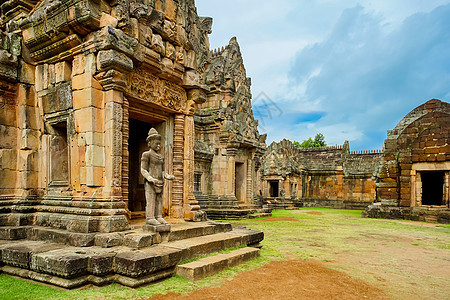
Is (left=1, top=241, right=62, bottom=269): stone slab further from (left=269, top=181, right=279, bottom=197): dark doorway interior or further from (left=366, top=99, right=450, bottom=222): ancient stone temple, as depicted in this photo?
(left=269, top=181, right=279, bottom=197): dark doorway interior

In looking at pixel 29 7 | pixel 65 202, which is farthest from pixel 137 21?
pixel 65 202

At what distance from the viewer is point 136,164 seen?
32.9ft

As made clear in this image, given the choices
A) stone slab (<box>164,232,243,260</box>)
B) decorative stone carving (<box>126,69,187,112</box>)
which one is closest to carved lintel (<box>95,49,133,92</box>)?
decorative stone carving (<box>126,69,187,112</box>)

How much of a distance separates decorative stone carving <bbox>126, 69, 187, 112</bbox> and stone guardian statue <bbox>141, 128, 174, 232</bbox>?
1.24m

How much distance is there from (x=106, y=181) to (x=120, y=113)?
1400 mm

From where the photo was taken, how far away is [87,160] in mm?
5988

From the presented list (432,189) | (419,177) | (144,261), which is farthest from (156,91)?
(432,189)

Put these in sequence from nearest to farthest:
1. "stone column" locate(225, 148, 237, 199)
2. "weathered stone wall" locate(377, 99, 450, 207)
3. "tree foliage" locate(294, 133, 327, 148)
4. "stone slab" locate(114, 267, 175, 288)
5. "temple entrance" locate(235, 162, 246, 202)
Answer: "stone slab" locate(114, 267, 175, 288), "weathered stone wall" locate(377, 99, 450, 207), "stone column" locate(225, 148, 237, 199), "temple entrance" locate(235, 162, 246, 202), "tree foliage" locate(294, 133, 327, 148)

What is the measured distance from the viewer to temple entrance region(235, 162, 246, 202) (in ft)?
62.0

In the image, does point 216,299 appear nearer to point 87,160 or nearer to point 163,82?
point 87,160

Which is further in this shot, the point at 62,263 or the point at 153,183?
the point at 153,183

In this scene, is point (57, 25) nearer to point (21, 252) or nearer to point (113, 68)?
point (113, 68)

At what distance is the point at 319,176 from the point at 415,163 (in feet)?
46.9

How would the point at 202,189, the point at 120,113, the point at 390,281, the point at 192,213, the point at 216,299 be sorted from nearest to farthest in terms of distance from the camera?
the point at 216,299 → the point at 390,281 → the point at 120,113 → the point at 192,213 → the point at 202,189
